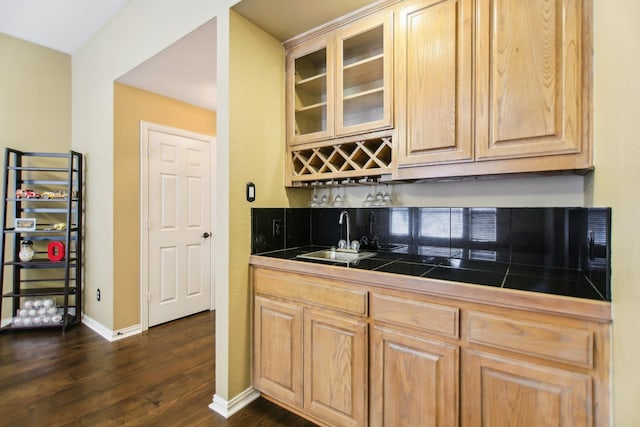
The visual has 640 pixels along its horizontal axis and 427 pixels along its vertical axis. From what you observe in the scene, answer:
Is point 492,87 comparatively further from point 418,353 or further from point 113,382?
point 113,382

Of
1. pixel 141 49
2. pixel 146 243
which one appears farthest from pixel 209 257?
pixel 141 49

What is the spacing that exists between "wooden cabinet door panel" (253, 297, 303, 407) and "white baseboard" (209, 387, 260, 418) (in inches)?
3.3

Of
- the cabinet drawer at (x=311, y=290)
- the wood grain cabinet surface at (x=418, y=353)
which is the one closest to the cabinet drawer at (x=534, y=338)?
the wood grain cabinet surface at (x=418, y=353)

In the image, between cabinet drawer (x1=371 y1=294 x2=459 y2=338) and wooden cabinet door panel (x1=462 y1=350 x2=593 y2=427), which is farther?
cabinet drawer (x1=371 y1=294 x2=459 y2=338)

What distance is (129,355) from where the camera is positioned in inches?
95.3

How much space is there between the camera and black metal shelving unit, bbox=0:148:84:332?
2.86 metres

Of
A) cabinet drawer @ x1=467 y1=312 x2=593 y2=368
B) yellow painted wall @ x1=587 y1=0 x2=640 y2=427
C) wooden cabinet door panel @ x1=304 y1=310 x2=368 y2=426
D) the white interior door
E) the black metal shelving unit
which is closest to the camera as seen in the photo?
yellow painted wall @ x1=587 y1=0 x2=640 y2=427

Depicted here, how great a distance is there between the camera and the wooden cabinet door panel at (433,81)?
144cm

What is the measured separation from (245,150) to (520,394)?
1.80m

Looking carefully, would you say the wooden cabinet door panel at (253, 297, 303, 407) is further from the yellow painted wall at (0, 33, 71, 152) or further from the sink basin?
the yellow painted wall at (0, 33, 71, 152)

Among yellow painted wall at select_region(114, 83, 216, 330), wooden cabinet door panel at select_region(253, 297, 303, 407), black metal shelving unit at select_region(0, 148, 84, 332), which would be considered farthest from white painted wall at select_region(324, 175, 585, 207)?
black metal shelving unit at select_region(0, 148, 84, 332)

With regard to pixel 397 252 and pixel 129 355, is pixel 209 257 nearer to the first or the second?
pixel 129 355

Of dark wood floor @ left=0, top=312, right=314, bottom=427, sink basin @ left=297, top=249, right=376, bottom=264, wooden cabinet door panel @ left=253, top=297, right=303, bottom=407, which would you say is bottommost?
dark wood floor @ left=0, top=312, right=314, bottom=427

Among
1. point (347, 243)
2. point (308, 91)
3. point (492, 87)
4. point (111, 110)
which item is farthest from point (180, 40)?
point (492, 87)
